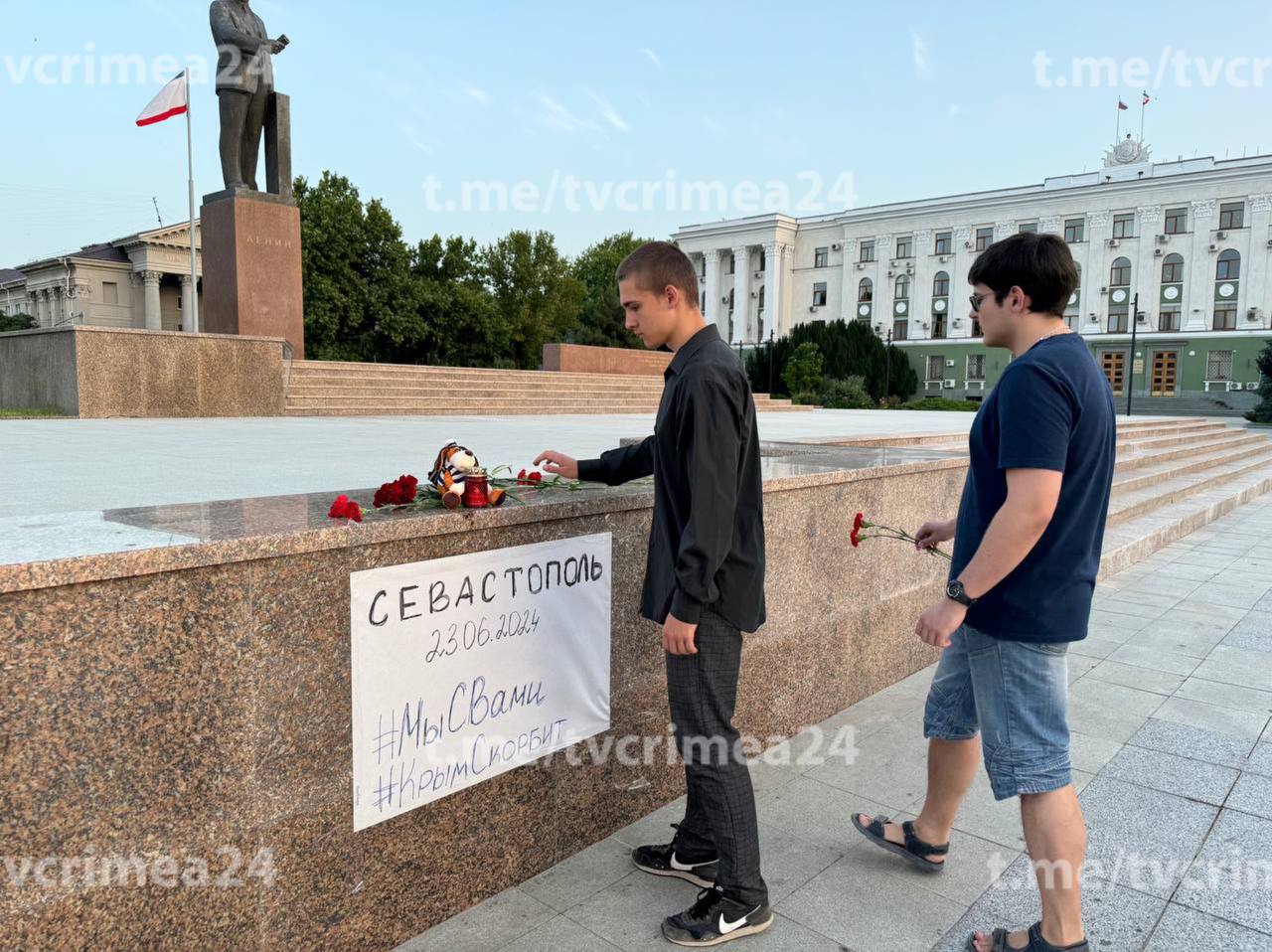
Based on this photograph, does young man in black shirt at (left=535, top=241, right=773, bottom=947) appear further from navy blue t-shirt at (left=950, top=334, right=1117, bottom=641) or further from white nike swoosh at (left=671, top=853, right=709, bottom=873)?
navy blue t-shirt at (left=950, top=334, right=1117, bottom=641)

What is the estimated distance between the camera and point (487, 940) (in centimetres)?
253

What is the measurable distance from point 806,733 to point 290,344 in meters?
14.8

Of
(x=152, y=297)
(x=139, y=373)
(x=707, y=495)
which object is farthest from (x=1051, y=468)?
(x=152, y=297)

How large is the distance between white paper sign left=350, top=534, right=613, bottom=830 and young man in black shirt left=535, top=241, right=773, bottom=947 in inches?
16.6

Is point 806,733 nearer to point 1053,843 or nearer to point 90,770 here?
point 1053,843

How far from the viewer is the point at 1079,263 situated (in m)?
61.4

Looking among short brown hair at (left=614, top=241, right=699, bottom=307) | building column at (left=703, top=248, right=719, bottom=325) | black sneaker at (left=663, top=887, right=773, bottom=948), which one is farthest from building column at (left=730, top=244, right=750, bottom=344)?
black sneaker at (left=663, top=887, right=773, bottom=948)

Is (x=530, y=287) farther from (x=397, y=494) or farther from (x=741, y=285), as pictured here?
(x=397, y=494)

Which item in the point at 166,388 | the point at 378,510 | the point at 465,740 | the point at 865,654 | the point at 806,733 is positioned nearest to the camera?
the point at 378,510

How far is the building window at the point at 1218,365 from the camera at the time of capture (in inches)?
2036

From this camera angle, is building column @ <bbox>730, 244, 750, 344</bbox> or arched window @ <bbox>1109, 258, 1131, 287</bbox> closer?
arched window @ <bbox>1109, 258, 1131, 287</bbox>

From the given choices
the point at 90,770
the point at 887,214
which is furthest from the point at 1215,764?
the point at 887,214

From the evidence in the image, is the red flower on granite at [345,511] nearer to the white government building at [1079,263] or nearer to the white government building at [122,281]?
the white government building at [1079,263]

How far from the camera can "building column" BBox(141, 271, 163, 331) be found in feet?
Answer: 188
